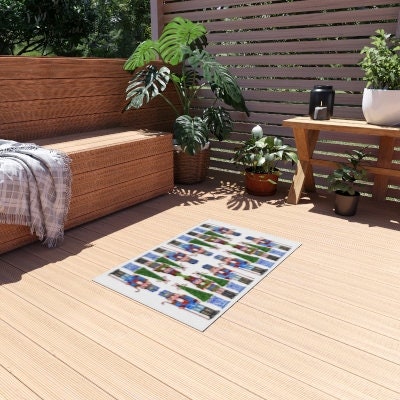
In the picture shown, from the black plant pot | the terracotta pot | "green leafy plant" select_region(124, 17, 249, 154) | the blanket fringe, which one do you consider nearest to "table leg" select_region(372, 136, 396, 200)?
the black plant pot

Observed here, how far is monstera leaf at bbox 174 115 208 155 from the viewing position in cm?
277

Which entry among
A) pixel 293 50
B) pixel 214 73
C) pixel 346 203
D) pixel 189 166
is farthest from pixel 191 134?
pixel 346 203

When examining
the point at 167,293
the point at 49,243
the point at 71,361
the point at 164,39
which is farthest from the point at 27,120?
the point at 71,361

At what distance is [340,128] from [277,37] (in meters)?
1.11

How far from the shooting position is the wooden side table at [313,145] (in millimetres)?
2301

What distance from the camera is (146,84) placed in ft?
9.35

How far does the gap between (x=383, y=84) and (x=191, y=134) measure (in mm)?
1267

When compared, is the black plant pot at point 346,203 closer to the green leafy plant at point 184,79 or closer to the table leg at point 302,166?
the table leg at point 302,166

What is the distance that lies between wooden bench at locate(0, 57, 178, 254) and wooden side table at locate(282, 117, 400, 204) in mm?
909

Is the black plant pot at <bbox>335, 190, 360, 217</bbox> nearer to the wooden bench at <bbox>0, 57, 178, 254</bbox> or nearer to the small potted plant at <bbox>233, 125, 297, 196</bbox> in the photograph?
the small potted plant at <bbox>233, 125, 297, 196</bbox>

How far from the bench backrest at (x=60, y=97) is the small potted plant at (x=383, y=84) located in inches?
69.1

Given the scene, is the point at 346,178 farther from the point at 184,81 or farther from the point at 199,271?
the point at 184,81

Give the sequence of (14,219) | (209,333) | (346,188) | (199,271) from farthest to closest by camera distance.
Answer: (346,188) < (14,219) < (199,271) < (209,333)

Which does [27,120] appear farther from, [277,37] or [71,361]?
[277,37]
